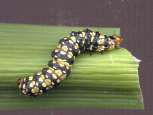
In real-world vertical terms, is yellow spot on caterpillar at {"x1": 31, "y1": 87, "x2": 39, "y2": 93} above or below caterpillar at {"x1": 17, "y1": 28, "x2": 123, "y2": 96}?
below

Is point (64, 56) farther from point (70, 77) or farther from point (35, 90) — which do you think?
point (35, 90)

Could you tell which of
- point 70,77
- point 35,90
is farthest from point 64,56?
point 35,90

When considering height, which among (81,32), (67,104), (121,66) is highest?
(81,32)

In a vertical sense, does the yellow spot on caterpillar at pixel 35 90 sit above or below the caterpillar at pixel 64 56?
below

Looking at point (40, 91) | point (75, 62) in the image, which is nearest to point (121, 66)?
point (75, 62)

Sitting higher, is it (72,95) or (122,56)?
(122,56)

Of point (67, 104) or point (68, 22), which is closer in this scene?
point (67, 104)

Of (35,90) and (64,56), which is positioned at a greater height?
(64,56)

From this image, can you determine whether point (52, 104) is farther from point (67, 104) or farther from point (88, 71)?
point (88, 71)
